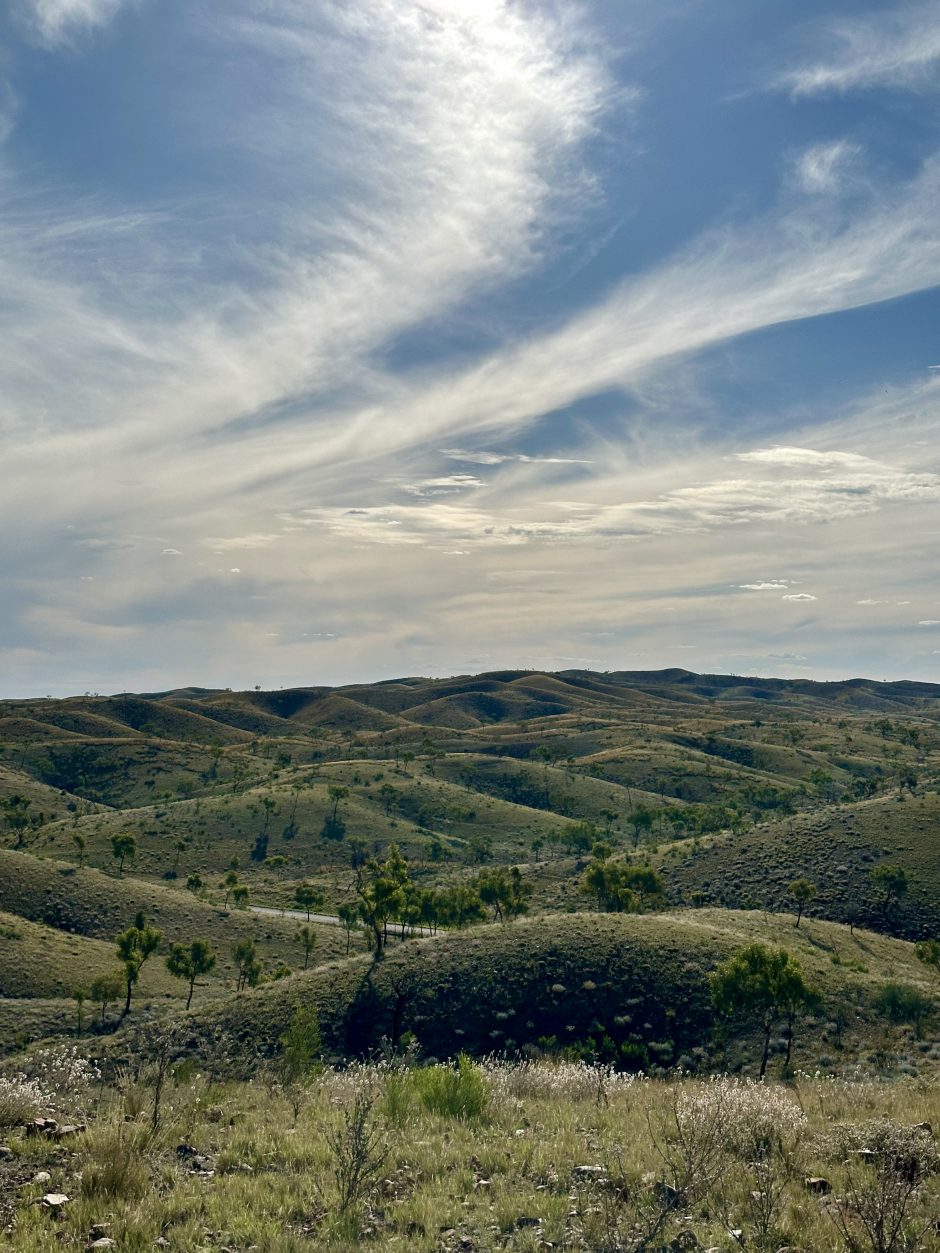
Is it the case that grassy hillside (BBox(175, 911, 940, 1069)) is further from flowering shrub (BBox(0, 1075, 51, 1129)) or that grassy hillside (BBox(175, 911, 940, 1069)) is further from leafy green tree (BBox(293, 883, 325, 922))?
leafy green tree (BBox(293, 883, 325, 922))

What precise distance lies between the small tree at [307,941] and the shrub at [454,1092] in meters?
65.5

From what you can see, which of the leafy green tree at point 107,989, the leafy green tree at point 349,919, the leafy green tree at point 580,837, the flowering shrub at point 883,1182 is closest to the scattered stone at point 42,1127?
the flowering shrub at point 883,1182

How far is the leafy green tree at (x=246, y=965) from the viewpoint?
2660 inches

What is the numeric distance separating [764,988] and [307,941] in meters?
51.4

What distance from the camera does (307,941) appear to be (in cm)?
7606

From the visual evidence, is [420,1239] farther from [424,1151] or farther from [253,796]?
[253,796]

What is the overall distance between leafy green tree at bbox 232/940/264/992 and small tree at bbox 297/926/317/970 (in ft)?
15.0

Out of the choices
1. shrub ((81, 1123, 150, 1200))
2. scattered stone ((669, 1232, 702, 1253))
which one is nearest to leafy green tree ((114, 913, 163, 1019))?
shrub ((81, 1123, 150, 1200))

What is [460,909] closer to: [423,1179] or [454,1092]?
[454,1092]

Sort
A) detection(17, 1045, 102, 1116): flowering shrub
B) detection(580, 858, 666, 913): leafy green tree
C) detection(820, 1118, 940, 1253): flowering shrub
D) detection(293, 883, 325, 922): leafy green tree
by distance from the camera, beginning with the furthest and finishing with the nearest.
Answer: detection(293, 883, 325, 922): leafy green tree → detection(580, 858, 666, 913): leafy green tree → detection(17, 1045, 102, 1116): flowering shrub → detection(820, 1118, 940, 1253): flowering shrub

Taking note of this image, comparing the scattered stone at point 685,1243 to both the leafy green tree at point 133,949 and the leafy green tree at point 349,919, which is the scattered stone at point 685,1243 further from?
the leafy green tree at point 349,919

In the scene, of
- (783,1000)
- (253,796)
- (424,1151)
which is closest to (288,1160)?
(424,1151)

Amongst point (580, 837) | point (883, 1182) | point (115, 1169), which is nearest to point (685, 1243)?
point (883, 1182)

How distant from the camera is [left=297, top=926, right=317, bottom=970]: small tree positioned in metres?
75.9
